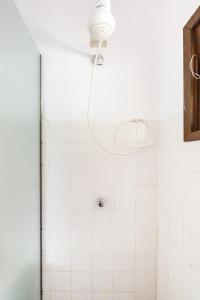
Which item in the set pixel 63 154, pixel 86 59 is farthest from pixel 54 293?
pixel 86 59

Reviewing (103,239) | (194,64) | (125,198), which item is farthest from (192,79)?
(103,239)

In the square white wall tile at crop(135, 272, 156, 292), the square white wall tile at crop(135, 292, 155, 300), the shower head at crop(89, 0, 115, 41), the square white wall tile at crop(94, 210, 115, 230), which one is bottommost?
the square white wall tile at crop(135, 292, 155, 300)

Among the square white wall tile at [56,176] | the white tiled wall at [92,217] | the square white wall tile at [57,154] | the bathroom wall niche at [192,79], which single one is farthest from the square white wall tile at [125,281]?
the bathroom wall niche at [192,79]

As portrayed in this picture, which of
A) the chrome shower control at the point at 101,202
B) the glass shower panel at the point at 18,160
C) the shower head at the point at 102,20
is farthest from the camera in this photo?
the chrome shower control at the point at 101,202

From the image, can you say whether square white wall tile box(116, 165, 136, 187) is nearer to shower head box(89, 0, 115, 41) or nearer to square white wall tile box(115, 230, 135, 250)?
square white wall tile box(115, 230, 135, 250)

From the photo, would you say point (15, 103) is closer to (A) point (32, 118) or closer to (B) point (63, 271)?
(A) point (32, 118)

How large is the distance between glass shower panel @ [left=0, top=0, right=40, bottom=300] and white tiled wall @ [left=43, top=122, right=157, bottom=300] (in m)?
0.10

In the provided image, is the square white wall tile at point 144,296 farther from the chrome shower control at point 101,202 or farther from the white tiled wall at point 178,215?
the chrome shower control at point 101,202

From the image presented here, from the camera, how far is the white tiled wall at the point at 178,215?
83 centimetres

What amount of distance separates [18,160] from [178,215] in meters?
0.83

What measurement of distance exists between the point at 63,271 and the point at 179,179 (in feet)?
3.13

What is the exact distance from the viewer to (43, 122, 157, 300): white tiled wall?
125 centimetres

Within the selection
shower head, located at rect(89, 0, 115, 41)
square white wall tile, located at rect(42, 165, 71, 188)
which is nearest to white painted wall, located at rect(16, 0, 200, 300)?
square white wall tile, located at rect(42, 165, 71, 188)

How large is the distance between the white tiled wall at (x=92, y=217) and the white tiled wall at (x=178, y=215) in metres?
0.10
